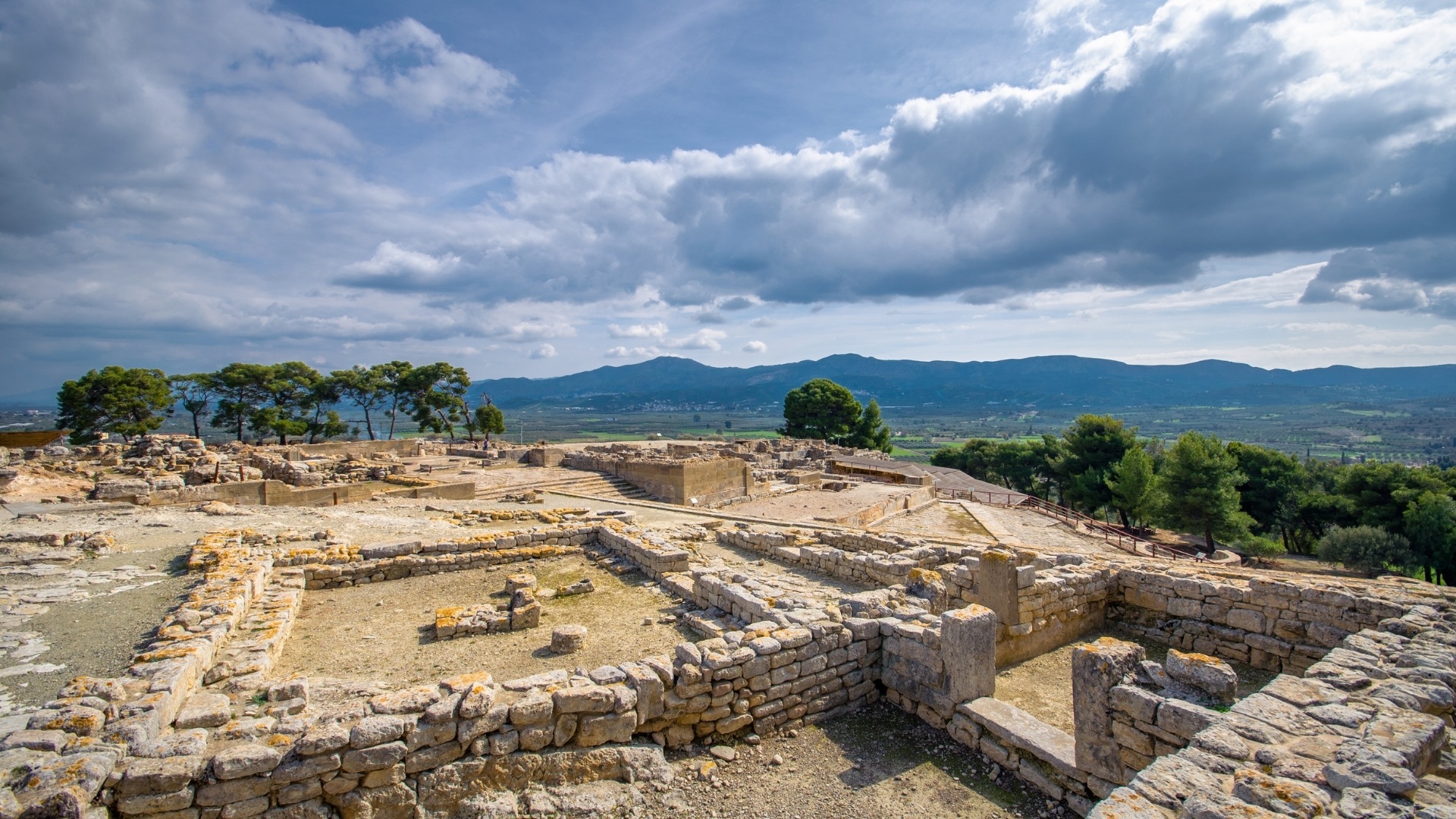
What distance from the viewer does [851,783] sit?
5.38m

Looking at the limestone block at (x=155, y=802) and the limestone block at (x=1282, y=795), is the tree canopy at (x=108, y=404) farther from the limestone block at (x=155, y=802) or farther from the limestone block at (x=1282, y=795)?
the limestone block at (x=1282, y=795)

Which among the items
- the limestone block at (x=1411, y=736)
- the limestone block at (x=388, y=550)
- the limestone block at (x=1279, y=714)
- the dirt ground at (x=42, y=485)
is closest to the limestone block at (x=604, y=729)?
the limestone block at (x=1279, y=714)

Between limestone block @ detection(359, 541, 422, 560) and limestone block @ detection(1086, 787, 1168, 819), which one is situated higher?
limestone block @ detection(1086, 787, 1168, 819)

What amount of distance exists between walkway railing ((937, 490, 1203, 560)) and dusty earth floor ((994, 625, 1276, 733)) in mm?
7762

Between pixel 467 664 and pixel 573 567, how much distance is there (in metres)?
4.82

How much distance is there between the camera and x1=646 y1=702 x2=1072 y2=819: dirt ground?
5.01 meters

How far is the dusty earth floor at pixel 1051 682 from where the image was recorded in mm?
6918

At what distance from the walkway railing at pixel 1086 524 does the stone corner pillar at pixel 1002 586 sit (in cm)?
974

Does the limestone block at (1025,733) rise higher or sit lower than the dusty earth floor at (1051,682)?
higher

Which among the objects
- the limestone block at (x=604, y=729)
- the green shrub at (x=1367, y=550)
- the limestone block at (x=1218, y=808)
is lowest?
the green shrub at (x=1367, y=550)

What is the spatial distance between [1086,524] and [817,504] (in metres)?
9.18

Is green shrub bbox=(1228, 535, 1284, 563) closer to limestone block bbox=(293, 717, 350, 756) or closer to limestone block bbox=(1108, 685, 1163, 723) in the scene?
limestone block bbox=(1108, 685, 1163, 723)

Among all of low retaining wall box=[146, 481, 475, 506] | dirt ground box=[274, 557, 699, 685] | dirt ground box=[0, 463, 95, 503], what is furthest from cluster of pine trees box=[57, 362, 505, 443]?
dirt ground box=[274, 557, 699, 685]

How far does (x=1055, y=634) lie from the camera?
351 inches
